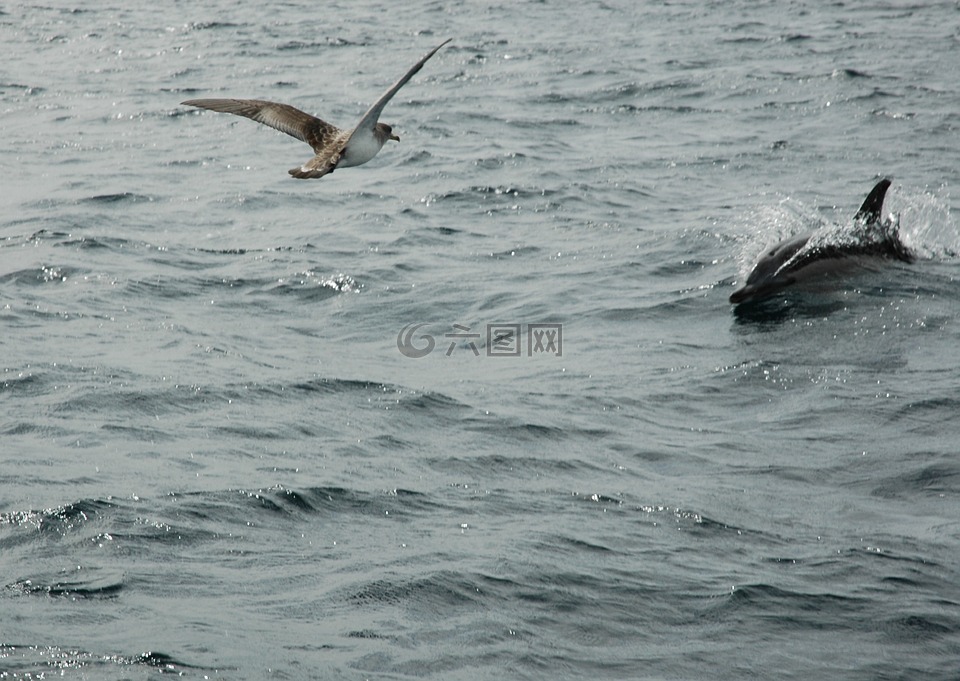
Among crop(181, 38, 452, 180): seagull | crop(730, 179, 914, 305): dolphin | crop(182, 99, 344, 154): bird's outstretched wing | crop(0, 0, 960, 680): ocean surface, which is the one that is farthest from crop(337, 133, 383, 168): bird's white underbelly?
crop(730, 179, 914, 305): dolphin

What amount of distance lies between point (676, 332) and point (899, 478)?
3.62m

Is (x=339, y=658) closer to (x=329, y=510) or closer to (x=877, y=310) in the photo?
(x=329, y=510)

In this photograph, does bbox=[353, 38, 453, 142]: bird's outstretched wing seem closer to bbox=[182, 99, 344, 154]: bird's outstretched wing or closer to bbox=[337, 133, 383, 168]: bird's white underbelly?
bbox=[337, 133, 383, 168]: bird's white underbelly

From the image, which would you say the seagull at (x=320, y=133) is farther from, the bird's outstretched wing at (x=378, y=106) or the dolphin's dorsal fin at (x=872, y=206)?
the dolphin's dorsal fin at (x=872, y=206)

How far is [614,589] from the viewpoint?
796 centimetres

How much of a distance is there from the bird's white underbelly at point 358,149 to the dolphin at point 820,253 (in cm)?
478

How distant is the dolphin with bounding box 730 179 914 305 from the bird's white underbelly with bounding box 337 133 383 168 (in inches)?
188

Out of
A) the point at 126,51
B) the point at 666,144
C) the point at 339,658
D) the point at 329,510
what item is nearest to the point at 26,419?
the point at 329,510

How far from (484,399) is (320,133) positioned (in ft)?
8.54

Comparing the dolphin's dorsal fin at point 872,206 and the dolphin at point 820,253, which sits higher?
the dolphin's dorsal fin at point 872,206

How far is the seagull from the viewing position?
365 inches

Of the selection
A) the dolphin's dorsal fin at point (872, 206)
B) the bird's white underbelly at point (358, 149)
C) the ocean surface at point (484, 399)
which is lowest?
the ocean surface at point (484, 399)

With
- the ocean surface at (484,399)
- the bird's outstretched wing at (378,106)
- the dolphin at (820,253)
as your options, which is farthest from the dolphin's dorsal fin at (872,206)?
the bird's outstretched wing at (378,106)

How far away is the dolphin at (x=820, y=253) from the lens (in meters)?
13.2
